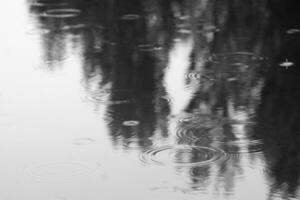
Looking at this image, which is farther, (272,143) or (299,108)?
(299,108)

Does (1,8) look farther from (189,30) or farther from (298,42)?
(298,42)

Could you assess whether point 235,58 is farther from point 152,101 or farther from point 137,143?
point 137,143

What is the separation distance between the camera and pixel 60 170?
16.9 feet

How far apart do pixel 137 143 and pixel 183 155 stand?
375mm

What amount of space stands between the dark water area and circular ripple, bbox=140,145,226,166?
13 millimetres

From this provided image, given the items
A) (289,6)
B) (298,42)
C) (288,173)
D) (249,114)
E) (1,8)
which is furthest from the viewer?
(1,8)

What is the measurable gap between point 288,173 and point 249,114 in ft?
3.59

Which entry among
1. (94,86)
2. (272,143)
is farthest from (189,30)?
(272,143)

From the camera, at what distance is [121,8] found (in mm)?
9562

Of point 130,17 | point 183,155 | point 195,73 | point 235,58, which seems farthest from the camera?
point 130,17

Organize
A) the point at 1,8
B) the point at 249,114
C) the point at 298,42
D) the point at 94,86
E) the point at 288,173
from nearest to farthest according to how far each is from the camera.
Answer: the point at 288,173 → the point at 249,114 → the point at 94,86 → the point at 298,42 → the point at 1,8

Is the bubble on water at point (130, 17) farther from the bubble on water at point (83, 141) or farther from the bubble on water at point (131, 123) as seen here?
the bubble on water at point (83, 141)

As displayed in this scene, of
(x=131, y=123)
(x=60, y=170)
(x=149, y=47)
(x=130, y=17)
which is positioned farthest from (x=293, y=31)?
(x=60, y=170)

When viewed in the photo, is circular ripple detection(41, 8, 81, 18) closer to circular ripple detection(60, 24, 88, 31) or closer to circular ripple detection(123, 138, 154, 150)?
circular ripple detection(60, 24, 88, 31)
